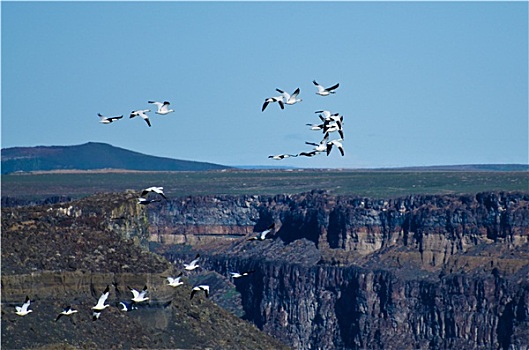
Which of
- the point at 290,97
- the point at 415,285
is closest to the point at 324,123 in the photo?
the point at 290,97

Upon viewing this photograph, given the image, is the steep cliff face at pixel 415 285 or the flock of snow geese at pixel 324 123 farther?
the steep cliff face at pixel 415 285

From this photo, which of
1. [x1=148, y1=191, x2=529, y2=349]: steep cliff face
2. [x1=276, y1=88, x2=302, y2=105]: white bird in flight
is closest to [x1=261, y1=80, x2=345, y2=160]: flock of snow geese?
[x1=276, y1=88, x2=302, y2=105]: white bird in flight

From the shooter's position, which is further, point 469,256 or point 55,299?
point 469,256

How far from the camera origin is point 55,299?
→ 273 feet

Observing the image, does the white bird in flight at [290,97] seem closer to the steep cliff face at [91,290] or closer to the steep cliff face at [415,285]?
the steep cliff face at [91,290]

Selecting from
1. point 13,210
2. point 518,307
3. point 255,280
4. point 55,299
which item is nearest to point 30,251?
point 55,299

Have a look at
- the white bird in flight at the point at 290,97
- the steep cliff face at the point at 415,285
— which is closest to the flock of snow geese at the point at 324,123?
the white bird in flight at the point at 290,97

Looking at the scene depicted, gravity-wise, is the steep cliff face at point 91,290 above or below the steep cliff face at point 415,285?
above

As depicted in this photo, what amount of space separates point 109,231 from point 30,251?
25.9 feet

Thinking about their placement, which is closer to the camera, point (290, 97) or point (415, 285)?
point (290, 97)

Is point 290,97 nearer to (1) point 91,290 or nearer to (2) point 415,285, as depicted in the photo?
(1) point 91,290

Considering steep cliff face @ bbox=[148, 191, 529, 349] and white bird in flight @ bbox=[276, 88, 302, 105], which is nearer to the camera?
white bird in flight @ bbox=[276, 88, 302, 105]

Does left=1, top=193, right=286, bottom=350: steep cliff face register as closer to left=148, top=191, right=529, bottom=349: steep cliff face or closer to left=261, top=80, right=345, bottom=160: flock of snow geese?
left=261, top=80, right=345, bottom=160: flock of snow geese

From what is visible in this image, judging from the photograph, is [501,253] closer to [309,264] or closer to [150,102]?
[309,264]
